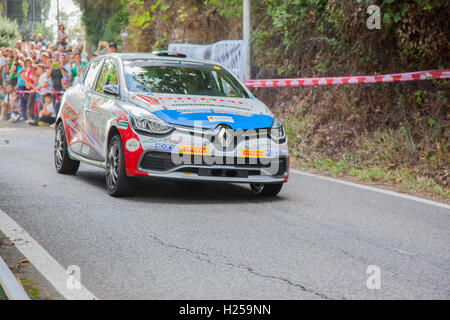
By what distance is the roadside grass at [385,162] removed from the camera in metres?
10.2

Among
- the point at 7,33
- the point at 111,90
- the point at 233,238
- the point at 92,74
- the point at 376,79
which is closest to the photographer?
the point at 233,238

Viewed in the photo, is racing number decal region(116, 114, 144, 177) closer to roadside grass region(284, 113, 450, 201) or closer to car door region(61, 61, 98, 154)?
car door region(61, 61, 98, 154)

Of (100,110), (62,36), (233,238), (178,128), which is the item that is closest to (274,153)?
(178,128)

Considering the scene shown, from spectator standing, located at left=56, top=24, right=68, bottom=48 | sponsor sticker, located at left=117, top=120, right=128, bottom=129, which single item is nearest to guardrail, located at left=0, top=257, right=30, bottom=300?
sponsor sticker, located at left=117, top=120, right=128, bottom=129

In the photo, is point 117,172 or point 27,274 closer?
point 27,274

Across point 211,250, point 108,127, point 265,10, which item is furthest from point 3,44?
point 211,250

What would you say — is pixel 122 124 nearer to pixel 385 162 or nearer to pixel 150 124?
pixel 150 124

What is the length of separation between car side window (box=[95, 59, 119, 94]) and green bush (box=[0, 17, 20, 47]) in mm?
43229

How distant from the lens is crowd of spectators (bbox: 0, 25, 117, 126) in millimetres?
22578

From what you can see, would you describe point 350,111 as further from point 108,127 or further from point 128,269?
point 128,269

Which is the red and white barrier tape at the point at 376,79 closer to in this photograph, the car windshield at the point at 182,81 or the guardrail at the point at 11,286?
the car windshield at the point at 182,81

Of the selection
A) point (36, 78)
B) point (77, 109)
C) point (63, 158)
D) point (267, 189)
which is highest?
point (77, 109)

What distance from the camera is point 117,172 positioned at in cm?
841

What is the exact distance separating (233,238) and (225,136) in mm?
1895
